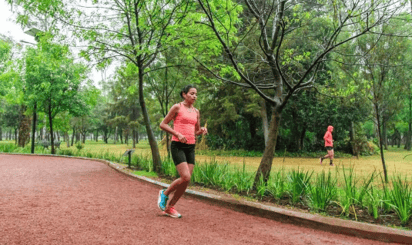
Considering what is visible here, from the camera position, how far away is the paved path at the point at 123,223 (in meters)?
3.47

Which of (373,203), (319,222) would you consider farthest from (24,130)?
(373,203)

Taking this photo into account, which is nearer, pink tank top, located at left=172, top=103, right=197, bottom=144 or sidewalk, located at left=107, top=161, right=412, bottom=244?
sidewalk, located at left=107, top=161, right=412, bottom=244

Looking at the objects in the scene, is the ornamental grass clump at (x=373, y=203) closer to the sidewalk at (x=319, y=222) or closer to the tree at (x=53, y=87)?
the sidewalk at (x=319, y=222)

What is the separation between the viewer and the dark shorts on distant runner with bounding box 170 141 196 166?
4238 mm

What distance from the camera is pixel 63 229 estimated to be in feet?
12.2

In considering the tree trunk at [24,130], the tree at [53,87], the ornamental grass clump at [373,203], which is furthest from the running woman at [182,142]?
the tree trunk at [24,130]

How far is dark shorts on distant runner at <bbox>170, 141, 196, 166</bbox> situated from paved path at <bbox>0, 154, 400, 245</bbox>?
90 centimetres

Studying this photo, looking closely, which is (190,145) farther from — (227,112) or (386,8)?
(227,112)

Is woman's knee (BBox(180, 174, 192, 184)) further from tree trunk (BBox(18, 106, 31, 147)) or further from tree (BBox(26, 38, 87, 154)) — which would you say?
tree trunk (BBox(18, 106, 31, 147))

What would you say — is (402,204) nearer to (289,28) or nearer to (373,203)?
(373,203)

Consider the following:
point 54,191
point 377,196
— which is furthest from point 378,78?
point 54,191

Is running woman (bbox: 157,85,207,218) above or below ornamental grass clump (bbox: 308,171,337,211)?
above

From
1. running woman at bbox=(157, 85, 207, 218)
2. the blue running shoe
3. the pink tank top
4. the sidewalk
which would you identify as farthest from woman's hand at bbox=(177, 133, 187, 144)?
the sidewalk

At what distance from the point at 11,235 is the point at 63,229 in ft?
1.82
